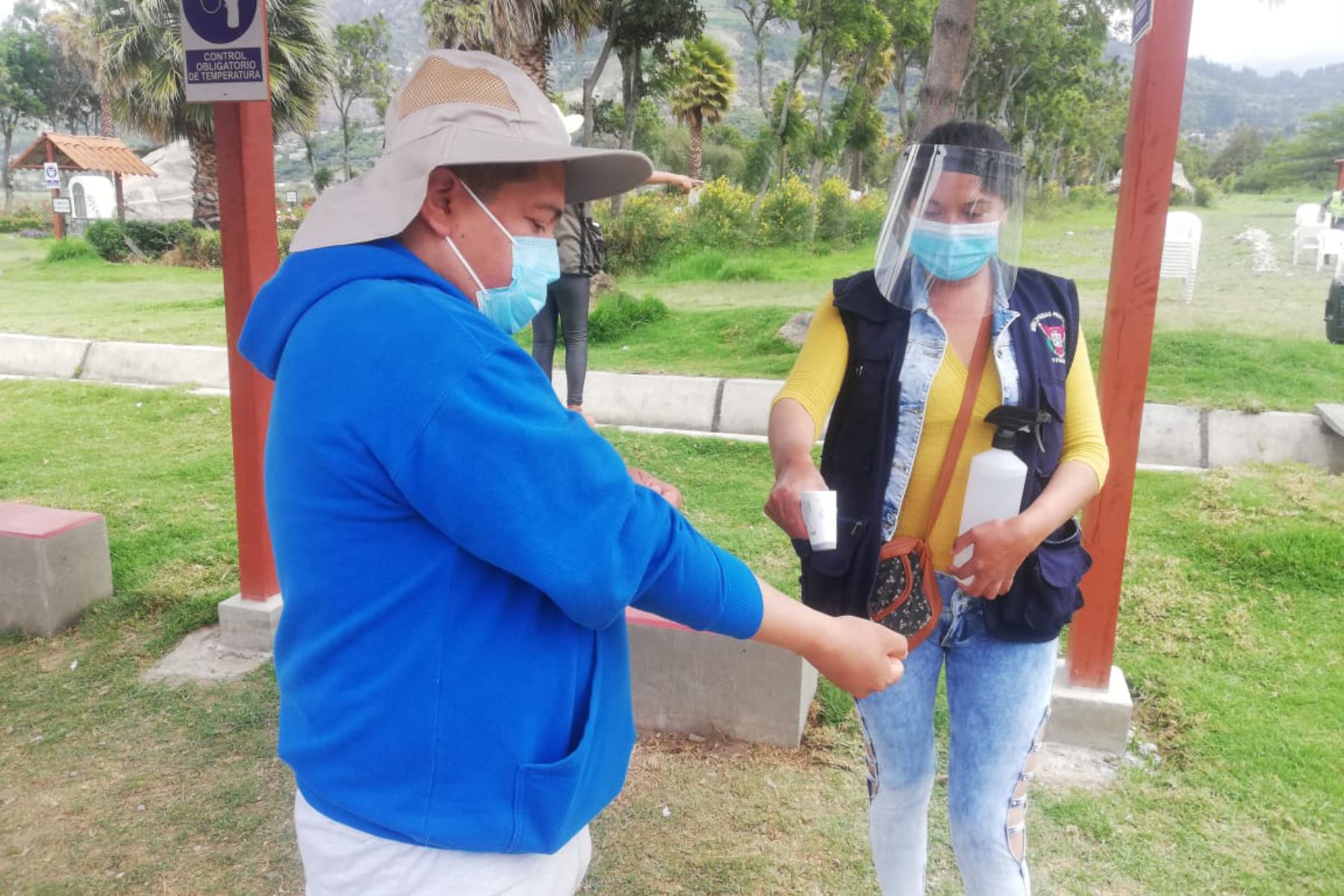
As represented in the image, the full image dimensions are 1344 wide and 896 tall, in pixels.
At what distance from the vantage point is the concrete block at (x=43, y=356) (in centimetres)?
970

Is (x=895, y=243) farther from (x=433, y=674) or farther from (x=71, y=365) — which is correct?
(x=71, y=365)

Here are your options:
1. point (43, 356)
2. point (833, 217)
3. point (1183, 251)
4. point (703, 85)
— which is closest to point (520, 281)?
point (43, 356)

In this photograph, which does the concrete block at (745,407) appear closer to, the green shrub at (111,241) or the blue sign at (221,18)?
the blue sign at (221,18)

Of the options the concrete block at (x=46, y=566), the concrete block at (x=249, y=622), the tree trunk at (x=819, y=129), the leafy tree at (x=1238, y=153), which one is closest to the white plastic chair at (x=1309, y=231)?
the tree trunk at (x=819, y=129)

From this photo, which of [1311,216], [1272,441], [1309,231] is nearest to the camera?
[1272,441]

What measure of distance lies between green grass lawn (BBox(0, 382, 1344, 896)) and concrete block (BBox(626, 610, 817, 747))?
0.07 meters

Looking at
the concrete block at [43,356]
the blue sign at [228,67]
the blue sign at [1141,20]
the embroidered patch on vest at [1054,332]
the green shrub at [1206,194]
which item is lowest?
the concrete block at [43,356]

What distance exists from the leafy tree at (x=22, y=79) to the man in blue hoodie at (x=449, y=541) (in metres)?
57.9

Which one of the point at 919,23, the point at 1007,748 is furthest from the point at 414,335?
the point at 919,23

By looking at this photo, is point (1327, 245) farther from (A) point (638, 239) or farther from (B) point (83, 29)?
(B) point (83, 29)

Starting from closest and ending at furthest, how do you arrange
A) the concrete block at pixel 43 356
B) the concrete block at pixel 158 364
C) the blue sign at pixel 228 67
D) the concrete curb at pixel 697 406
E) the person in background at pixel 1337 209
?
the blue sign at pixel 228 67 < the concrete curb at pixel 697 406 < the concrete block at pixel 158 364 < the concrete block at pixel 43 356 < the person in background at pixel 1337 209

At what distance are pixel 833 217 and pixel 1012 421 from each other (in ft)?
63.4

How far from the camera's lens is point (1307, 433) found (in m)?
6.04

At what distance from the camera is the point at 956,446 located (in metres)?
→ 1.82
